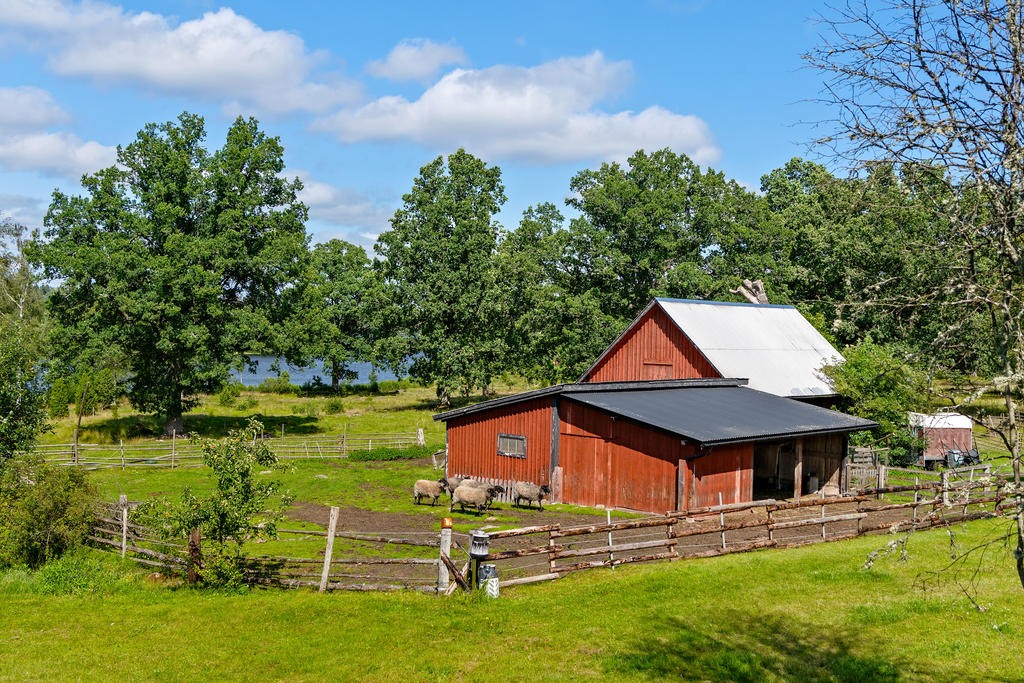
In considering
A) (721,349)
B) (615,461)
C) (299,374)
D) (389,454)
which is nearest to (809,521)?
(615,461)

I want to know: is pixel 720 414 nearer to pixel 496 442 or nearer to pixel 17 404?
pixel 496 442

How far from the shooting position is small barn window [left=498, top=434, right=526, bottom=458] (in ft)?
100

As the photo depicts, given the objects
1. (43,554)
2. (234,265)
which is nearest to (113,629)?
(43,554)

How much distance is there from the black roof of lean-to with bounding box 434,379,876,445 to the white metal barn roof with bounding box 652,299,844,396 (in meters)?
1.70

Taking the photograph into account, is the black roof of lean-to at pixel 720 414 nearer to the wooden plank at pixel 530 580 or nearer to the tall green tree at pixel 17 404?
the wooden plank at pixel 530 580

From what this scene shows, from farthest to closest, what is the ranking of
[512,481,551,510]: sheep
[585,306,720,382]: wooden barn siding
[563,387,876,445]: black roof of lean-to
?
[585,306,720,382]: wooden barn siding → [512,481,551,510]: sheep → [563,387,876,445]: black roof of lean-to

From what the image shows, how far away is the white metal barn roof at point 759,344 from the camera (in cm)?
3681

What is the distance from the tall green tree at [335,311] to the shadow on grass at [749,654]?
3678cm

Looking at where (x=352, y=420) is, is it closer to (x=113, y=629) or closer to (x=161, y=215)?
(x=161, y=215)

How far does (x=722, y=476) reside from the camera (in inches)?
1059

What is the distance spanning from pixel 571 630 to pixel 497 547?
6397 millimetres

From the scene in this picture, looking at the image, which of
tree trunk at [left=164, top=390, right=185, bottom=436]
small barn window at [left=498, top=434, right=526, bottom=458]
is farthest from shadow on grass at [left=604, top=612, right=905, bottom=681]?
tree trunk at [left=164, top=390, right=185, bottom=436]

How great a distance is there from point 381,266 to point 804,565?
4658 centimetres

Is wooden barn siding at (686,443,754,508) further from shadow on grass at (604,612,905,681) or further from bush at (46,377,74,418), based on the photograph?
bush at (46,377,74,418)
